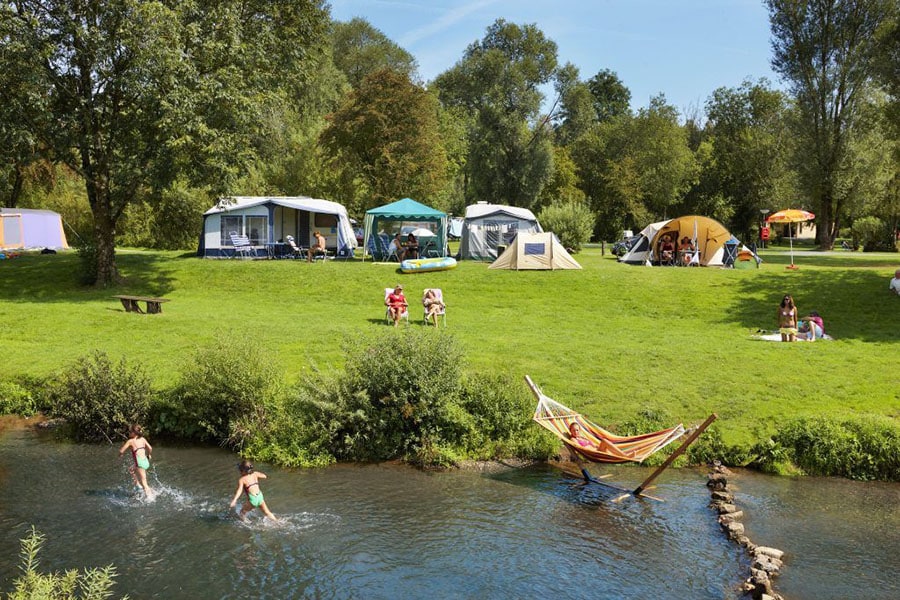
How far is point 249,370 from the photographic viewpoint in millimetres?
14828

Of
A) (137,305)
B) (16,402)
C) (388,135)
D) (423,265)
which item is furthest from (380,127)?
(16,402)

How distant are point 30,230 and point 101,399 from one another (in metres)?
30.4

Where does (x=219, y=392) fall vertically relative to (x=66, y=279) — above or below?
below

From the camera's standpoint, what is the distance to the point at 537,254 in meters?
29.9

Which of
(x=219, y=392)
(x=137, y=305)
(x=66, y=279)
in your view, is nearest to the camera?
(x=219, y=392)

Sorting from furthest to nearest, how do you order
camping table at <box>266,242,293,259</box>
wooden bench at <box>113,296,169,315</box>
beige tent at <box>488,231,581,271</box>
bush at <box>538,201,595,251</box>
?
bush at <box>538,201,595,251</box> → camping table at <box>266,242,293,259</box> → beige tent at <box>488,231,581,271</box> → wooden bench at <box>113,296,169,315</box>

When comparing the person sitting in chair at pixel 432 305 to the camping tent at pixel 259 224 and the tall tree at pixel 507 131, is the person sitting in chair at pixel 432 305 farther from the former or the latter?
the tall tree at pixel 507 131

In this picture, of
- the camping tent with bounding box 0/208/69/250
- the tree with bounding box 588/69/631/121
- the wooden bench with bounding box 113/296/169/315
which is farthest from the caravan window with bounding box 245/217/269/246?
the tree with bounding box 588/69/631/121

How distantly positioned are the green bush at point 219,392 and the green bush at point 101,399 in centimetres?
56

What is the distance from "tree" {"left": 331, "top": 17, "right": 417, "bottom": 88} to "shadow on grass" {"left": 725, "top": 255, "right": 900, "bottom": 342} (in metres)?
53.7

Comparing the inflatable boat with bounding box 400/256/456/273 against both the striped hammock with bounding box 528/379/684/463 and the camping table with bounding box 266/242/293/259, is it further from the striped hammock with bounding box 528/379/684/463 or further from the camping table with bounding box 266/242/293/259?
the striped hammock with bounding box 528/379/684/463

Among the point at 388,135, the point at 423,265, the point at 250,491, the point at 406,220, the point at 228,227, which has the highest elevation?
the point at 388,135

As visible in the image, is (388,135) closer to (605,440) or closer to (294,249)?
(294,249)

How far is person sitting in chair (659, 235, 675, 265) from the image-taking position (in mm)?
31953
